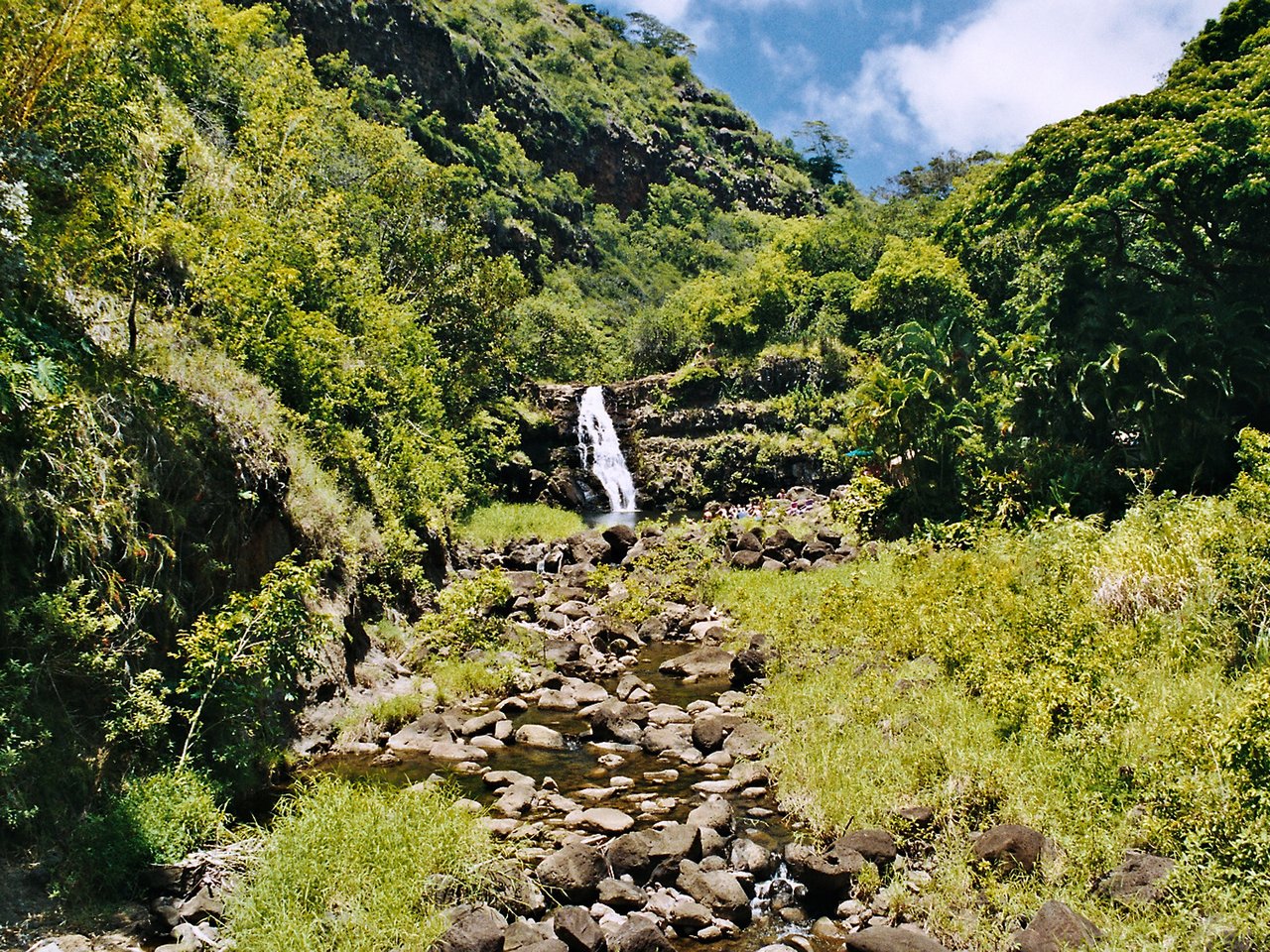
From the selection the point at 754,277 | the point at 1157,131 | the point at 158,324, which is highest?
the point at 754,277

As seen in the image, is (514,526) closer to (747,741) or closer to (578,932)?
(747,741)

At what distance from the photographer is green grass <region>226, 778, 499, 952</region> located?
5723 millimetres

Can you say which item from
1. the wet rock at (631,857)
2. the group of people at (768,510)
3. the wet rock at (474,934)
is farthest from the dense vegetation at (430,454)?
the group of people at (768,510)

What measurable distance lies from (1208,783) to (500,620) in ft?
36.0

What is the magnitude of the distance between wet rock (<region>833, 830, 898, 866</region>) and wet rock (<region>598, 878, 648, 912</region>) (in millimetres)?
1738

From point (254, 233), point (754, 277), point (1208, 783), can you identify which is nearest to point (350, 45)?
point (754, 277)

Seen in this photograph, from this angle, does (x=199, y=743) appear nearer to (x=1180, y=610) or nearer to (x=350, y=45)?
(x=1180, y=610)

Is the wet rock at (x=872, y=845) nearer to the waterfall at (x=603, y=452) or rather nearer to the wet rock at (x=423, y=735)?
the wet rock at (x=423, y=735)

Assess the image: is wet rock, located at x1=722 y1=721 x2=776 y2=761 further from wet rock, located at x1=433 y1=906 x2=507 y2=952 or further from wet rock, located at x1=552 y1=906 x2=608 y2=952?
wet rock, located at x1=433 y1=906 x2=507 y2=952

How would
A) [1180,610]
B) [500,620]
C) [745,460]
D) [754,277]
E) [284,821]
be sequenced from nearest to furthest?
1. [284,821]
2. [1180,610]
3. [500,620]
4. [745,460]
5. [754,277]

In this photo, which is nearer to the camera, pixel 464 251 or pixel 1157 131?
pixel 1157 131

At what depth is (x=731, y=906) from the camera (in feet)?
21.6

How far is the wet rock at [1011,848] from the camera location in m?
6.33

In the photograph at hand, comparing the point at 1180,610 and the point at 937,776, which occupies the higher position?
the point at 1180,610
